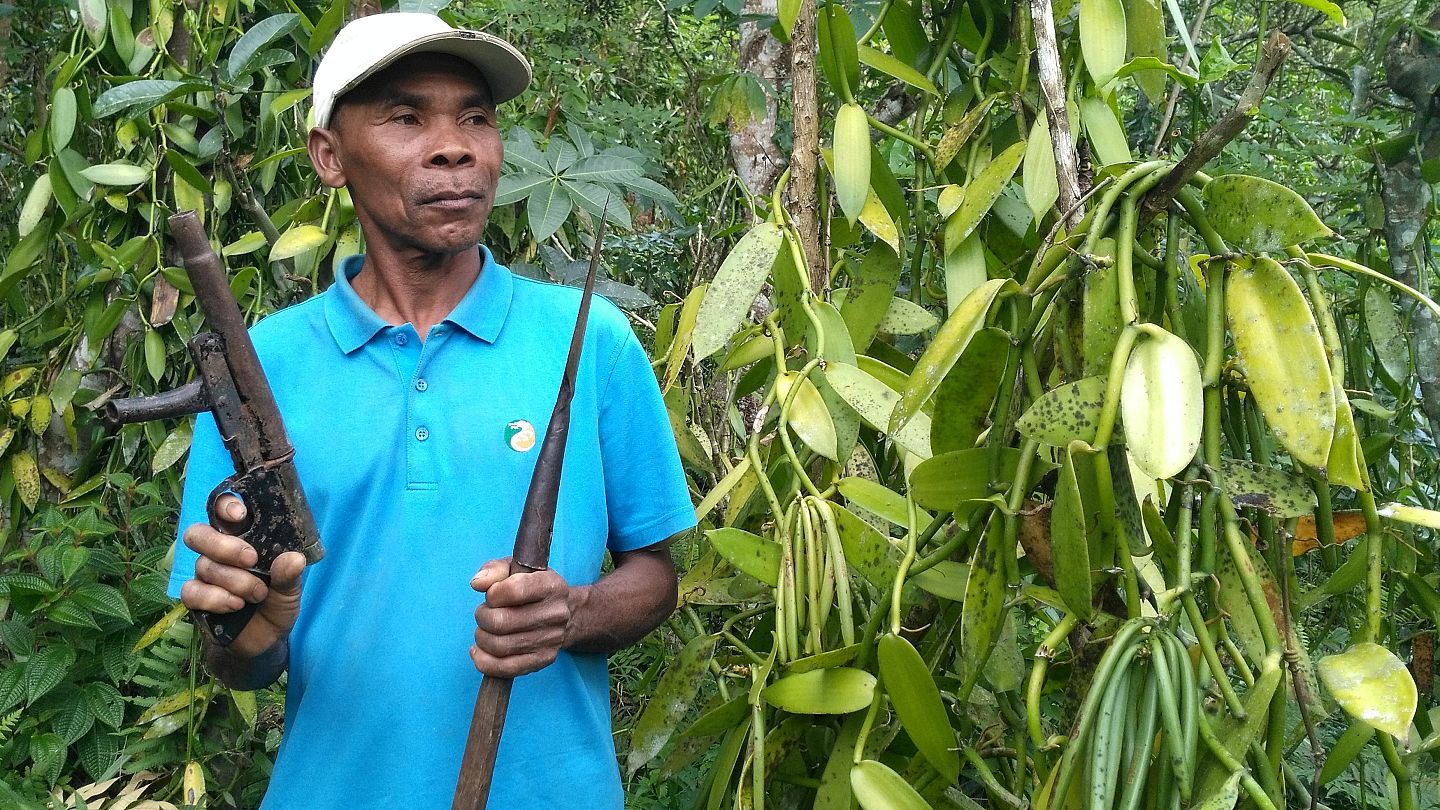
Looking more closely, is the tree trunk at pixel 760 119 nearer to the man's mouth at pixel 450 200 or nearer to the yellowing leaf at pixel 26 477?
the man's mouth at pixel 450 200

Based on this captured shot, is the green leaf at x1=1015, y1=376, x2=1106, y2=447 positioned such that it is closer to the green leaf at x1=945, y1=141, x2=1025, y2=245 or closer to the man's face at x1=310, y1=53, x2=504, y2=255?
the green leaf at x1=945, y1=141, x2=1025, y2=245

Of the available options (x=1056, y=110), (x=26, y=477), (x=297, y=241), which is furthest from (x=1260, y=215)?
(x=26, y=477)

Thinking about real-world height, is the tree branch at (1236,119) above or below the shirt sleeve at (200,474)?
above

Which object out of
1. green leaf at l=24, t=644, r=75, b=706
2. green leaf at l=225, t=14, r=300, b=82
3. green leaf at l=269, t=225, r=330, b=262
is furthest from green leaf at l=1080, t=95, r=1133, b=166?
green leaf at l=24, t=644, r=75, b=706

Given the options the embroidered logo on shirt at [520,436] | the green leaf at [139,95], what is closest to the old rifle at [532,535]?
the embroidered logo on shirt at [520,436]

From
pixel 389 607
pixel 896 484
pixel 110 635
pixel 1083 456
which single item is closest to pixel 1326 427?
pixel 1083 456

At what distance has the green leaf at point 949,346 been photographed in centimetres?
69

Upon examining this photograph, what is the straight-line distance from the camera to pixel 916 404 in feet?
2.27

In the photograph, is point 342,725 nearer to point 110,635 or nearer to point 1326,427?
point 1326,427

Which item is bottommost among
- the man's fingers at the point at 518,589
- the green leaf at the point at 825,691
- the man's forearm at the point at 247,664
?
the man's forearm at the point at 247,664

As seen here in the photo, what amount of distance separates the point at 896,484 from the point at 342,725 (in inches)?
21.2

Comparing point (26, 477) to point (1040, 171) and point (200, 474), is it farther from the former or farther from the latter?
point (1040, 171)

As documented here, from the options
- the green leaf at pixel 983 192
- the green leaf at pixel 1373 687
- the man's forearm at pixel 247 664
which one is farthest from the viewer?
the green leaf at pixel 983 192

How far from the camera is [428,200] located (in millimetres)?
993
